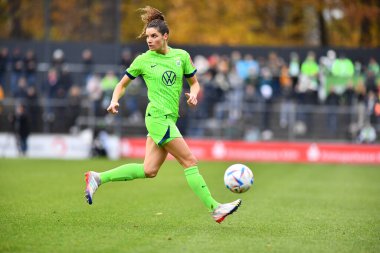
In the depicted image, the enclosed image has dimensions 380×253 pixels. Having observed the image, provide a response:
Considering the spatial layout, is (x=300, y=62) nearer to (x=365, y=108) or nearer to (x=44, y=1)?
(x=365, y=108)

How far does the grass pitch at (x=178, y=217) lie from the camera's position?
8727 millimetres

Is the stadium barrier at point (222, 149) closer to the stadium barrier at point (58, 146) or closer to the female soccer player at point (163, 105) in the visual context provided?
the stadium barrier at point (58, 146)

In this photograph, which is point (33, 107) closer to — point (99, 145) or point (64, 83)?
point (64, 83)

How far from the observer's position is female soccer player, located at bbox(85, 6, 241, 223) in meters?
9.98

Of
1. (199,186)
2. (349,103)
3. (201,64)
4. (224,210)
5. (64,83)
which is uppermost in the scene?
(201,64)

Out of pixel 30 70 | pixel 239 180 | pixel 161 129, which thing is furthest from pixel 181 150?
pixel 30 70

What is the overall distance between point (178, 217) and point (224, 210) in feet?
5.51

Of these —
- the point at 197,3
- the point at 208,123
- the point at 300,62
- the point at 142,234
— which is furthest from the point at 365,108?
the point at 142,234

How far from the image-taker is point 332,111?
1147 inches

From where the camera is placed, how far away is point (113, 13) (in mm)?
29750

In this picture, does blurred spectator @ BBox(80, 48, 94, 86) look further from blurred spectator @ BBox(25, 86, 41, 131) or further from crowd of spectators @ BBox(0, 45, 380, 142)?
blurred spectator @ BBox(25, 86, 41, 131)

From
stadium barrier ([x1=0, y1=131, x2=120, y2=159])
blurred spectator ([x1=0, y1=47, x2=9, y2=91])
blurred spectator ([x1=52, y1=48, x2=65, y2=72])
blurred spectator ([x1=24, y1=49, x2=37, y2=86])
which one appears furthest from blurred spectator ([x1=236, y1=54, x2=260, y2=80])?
blurred spectator ([x1=0, y1=47, x2=9, y2=91])

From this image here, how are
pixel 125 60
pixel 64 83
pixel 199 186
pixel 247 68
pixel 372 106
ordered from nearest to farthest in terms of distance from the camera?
pixel 199 186 < pixel 372 106 < pixel 64 83 < pixel 247 68 < pixel 125 60

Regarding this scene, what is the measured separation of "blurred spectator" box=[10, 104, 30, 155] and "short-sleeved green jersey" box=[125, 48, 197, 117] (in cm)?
1916
